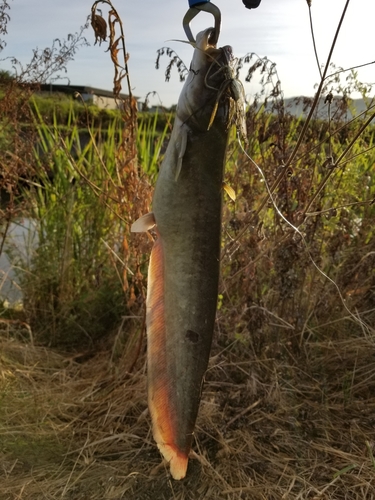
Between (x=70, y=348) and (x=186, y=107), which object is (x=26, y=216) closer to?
(x=70, y=348)

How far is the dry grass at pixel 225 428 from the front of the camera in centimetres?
218

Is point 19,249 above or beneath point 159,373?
beneath

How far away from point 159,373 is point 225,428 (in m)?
0.94

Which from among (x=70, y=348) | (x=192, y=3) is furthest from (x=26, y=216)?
(x=192, y=3)

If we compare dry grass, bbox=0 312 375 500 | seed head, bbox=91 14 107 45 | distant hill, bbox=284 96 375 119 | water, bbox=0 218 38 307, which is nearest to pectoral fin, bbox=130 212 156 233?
seed head, bbox=91 14 107 45

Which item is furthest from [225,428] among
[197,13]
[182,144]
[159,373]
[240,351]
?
[197,13]

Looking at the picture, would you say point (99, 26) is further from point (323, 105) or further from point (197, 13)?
point (323, 105)

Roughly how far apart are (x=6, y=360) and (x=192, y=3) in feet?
8.23

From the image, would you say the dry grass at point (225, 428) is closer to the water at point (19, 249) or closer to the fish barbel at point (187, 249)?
the fish barbel at point (187, 249)

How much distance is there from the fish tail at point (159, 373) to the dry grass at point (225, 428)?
0.62m

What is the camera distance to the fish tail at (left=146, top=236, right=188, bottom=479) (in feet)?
4.86

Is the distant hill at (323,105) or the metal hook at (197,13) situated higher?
the metal hook at (197,13)

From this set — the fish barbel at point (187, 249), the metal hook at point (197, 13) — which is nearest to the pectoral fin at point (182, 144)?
the fish barbel at point (187, 249)

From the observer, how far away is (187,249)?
1.40m
